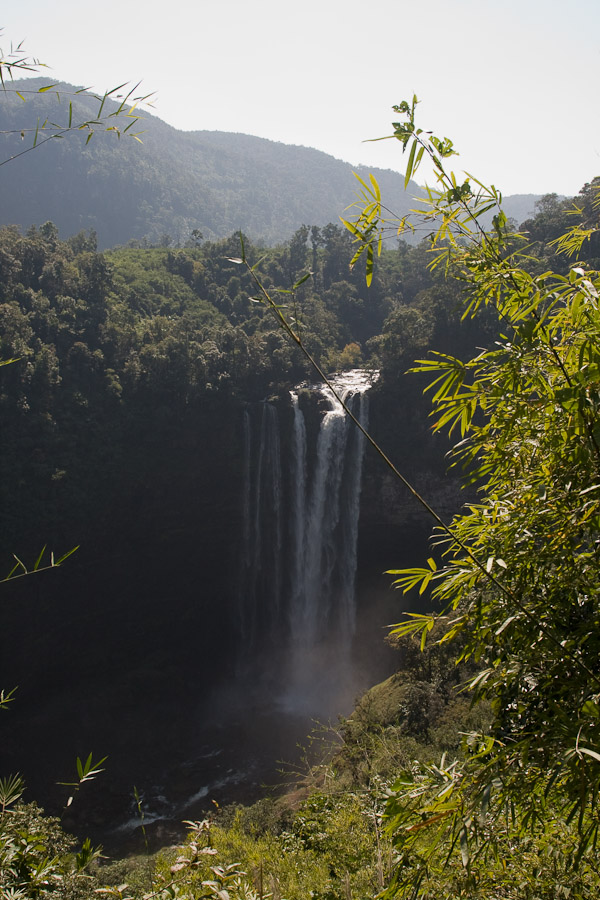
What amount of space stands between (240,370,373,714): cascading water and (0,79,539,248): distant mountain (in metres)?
80.2

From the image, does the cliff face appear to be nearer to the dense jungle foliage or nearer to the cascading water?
the cascading water

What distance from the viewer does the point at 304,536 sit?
81.9ft

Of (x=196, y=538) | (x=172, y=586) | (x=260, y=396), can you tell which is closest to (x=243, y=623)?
(x=172, y=586)

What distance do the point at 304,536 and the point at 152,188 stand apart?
122 meters

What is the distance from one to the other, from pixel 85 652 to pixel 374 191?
82.0 feet

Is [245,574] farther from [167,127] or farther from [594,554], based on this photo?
[167,127]

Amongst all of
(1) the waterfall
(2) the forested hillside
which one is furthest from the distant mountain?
(1) the waterfall

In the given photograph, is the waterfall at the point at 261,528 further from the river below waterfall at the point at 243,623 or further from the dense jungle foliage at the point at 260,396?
the dense jungle foliage at the point at 260,396

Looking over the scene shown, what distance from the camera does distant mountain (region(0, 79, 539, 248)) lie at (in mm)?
116875

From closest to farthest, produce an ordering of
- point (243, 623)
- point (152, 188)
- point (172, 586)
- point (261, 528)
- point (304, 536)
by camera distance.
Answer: point (304, 536) → point (261, 528) → point (172, 586) → point (243, 623) → point (152, 188)

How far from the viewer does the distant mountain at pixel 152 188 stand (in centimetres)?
11688

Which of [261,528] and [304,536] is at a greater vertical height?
[261,528]

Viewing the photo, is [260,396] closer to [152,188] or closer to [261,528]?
[261,528]

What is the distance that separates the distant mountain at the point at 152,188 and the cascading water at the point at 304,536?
8017 cm
